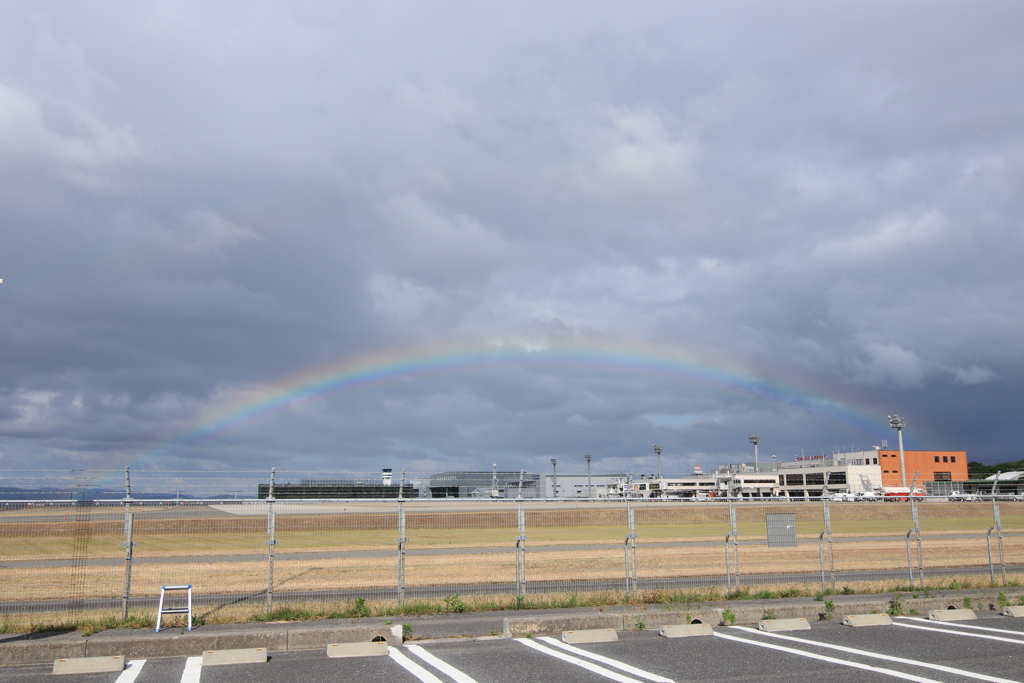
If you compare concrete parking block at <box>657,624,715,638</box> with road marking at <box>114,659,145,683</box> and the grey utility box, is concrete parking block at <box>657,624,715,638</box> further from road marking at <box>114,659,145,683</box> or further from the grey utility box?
road marking at <box>114,659,145,683</box>

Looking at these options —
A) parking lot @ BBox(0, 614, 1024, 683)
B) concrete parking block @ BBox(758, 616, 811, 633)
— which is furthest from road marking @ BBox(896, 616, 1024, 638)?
concrete parking block @ BBox(758, 616, 811, 633)

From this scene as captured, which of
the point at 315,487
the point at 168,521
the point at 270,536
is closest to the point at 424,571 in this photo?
the point at 315,487

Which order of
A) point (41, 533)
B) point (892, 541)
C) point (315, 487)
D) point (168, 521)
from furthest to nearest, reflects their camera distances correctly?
point (892, 541), point (315, 487), point (168, 521), point (41, 533)

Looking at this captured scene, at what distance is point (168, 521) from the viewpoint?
18.5m

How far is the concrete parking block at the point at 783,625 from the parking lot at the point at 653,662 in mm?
406

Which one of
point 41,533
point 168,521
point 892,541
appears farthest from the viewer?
point 892,541

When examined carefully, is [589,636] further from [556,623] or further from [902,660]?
[902,660]

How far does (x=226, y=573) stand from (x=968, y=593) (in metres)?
19.5

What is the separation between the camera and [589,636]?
12.7 m

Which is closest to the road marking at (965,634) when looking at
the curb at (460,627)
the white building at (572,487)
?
the curb at (460,627)

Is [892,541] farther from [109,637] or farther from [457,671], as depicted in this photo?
[109,637]

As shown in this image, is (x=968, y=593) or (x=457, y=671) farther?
(x=968, y=593)

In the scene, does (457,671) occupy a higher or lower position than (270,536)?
lower

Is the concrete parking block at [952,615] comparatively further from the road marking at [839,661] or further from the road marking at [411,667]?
the road marking at [411,667]
